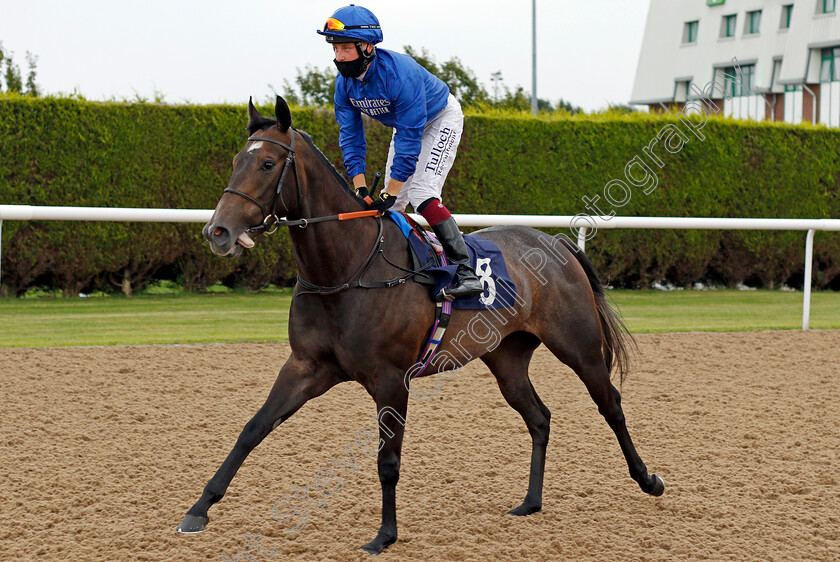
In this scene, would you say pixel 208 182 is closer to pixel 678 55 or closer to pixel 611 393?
pixel 611 393

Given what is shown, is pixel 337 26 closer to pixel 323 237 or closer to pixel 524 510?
pixel 323 237

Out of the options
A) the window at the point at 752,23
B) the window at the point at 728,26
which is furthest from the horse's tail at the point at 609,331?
the window at the point at 728,26

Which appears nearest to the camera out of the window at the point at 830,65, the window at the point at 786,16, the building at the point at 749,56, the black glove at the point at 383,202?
the black glove at the point at 383,202

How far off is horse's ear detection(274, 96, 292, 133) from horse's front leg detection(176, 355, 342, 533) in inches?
35.4

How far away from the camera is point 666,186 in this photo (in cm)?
1300

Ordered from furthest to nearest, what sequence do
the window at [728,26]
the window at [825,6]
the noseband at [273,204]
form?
the window at [728,26] → the window at [825,6] → the noseband at [273,204]

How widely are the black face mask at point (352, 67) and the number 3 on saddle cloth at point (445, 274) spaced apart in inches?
23.7

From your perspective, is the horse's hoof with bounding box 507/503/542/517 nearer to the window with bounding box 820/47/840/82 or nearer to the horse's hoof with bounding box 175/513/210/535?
the horse's hoof with bounding box 175/513/210/535

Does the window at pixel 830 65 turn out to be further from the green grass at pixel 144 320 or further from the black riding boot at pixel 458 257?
the black riding boot at pixel 458 257

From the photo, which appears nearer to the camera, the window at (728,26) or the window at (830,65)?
the window at (830,65)

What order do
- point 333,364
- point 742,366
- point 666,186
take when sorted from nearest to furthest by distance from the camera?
point 333,364 < point 742,366 < point 666,186

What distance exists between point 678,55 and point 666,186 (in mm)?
24261

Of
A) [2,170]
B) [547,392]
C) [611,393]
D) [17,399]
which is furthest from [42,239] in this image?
[611,393]

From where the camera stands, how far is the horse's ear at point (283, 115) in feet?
9.89
